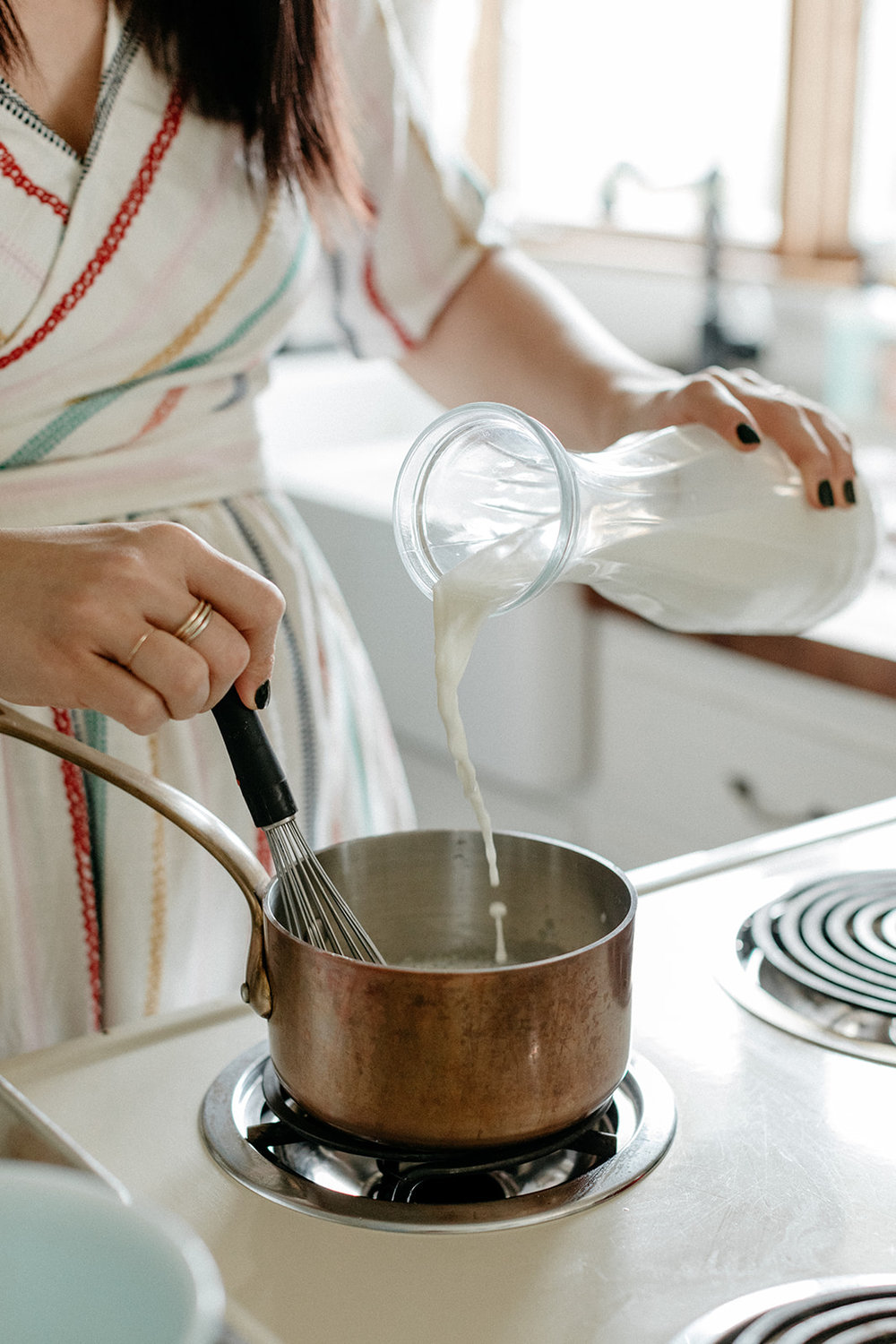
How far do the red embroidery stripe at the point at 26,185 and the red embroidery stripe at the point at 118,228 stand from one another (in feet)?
0.08

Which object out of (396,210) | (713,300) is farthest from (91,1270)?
(713,300)

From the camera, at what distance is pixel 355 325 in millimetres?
1011

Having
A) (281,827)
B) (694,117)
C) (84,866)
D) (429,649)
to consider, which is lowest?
(429,649)

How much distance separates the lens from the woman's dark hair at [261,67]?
784 mm

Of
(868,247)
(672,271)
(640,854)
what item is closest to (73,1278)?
(640,854)

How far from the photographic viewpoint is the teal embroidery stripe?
0.79 meters

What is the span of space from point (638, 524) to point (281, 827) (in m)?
0.22

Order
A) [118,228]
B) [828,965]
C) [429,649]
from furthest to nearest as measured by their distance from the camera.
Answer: [429,649]
[118,228]
[828,965]

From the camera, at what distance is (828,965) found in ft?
2.09

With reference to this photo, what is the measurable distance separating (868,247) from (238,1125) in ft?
6.04

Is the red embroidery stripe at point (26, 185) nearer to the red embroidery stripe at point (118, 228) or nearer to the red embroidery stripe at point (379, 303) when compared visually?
the red embroidery stripe at point (118, 228)

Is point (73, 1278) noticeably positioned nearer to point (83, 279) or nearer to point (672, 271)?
point (83, 279)

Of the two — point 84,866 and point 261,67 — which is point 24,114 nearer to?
point 261,67

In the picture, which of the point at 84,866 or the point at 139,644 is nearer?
the point at 139,644
